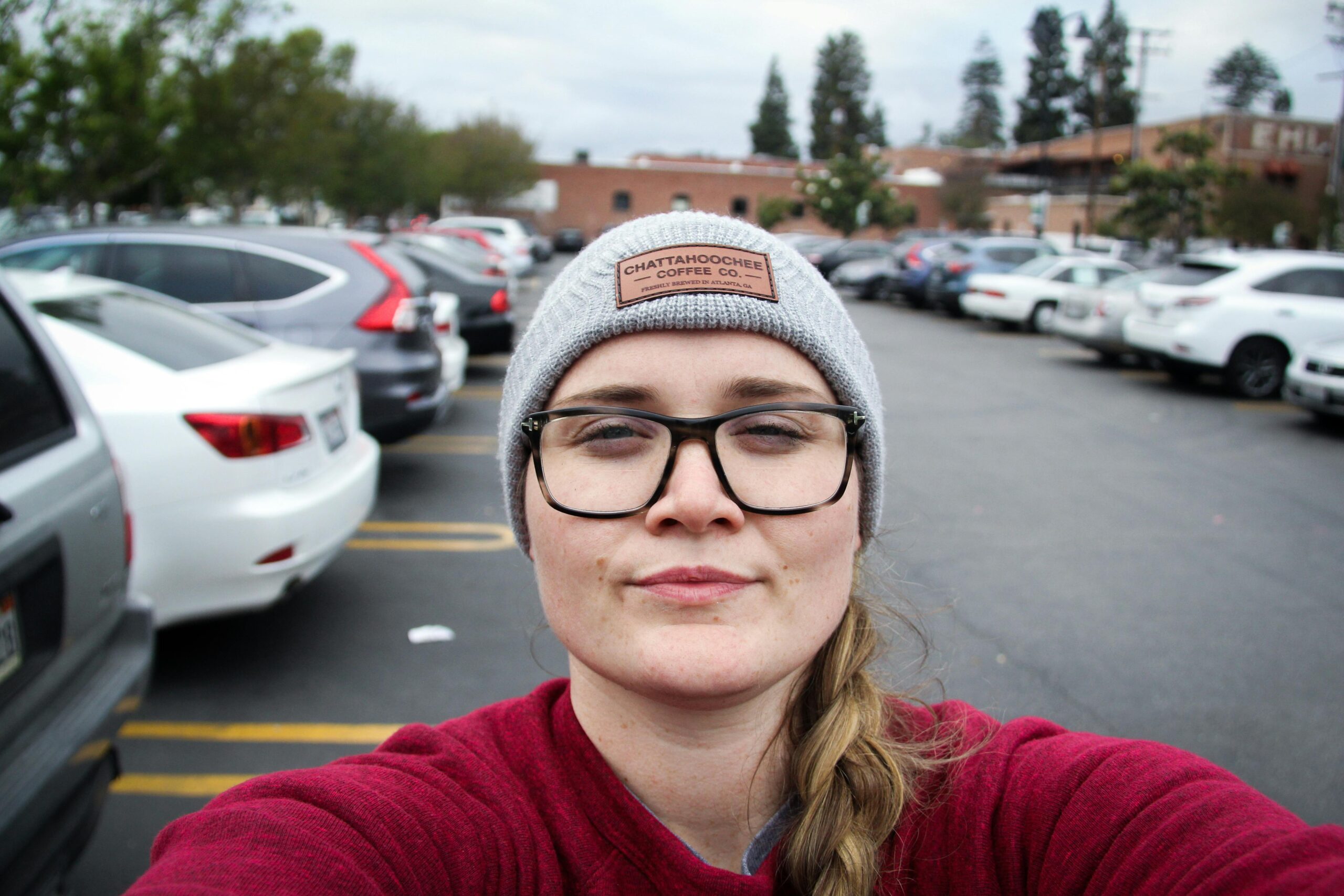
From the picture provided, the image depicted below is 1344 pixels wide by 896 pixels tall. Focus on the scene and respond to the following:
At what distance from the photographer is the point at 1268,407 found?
10.8 m

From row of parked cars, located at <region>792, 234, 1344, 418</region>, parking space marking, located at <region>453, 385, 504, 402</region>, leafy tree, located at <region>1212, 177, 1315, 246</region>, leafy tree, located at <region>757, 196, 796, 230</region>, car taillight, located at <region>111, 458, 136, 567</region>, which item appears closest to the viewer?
car taillight, located at <region>111, 458, 136, 567</region>

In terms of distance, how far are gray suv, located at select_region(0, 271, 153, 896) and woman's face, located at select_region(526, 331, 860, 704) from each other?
1598mm

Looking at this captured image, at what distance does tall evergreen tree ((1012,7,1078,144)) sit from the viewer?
234 ft

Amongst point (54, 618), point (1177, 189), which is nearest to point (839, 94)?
point (1177, 189)

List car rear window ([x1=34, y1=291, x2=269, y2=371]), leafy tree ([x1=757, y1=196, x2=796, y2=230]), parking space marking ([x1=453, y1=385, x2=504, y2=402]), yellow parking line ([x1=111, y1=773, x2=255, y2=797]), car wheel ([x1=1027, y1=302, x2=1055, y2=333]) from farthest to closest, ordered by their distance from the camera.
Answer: leafy tree ([x1=757, y1=196, x2=796, y2=230]) < car wheel ([x1=1027, y1=302, x2=1055, y2=333]) < parking space marking ([x1=453, y1=385, x2=504, y2=402]) < car rear window ([x1=34, y1=291, x2=269, y2=371]) < yellow parking line ([x1=111, y1=773, x2=255, y2=797])

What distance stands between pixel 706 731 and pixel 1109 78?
81.6 m

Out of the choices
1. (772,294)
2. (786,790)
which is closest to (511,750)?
(786,790)

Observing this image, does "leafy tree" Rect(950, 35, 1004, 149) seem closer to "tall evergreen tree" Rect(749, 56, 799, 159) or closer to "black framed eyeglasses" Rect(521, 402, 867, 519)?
"tall evergreen tree" Rect(749, 56, 799, 159)

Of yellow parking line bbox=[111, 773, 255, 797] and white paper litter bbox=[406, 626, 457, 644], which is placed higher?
white paper litter bbox=[406, 626, 457, 644]

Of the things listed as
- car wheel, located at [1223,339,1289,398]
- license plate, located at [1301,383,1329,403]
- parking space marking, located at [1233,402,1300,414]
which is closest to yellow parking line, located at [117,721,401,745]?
license plate, located at [1301,383,1329,403]

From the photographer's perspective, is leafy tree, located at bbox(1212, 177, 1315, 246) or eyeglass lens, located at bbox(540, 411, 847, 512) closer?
eyeglass lens, located at bbox(540, 411, 847, 512)

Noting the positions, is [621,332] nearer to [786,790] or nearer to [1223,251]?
[786,790]

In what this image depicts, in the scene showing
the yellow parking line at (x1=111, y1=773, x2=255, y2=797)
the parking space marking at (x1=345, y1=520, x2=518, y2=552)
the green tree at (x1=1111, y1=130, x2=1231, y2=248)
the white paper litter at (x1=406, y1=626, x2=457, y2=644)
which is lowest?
the yellow parking line at (x1=111, y1=773, x2=255, y2=797)

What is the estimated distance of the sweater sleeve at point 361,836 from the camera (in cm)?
104
